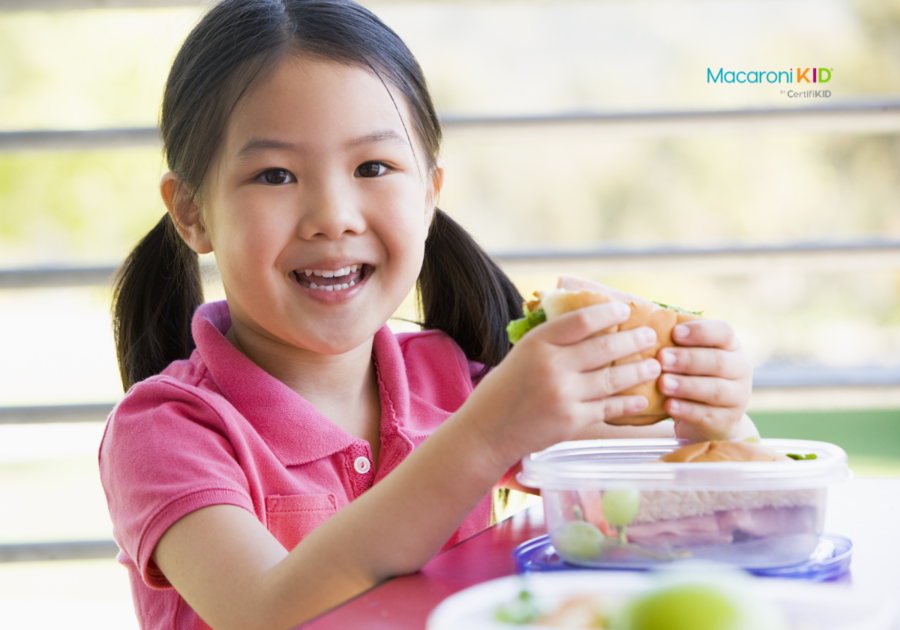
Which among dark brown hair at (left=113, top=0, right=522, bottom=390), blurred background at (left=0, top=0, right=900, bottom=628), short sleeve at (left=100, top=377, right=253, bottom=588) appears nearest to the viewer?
short sleeve at (left=100, top=377, right=253, bottom=588)

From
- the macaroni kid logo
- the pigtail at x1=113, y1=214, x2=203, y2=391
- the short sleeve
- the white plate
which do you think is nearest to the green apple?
the white plate

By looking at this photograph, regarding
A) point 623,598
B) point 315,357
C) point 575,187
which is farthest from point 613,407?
point 575,187

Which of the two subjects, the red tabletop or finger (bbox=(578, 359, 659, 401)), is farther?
finger (bbox=(578, 359, 659, 401))

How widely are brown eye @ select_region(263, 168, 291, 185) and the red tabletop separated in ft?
1.84

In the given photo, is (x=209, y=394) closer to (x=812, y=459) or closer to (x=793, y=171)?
(x=812, y=459)

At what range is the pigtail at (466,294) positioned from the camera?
1602 mm

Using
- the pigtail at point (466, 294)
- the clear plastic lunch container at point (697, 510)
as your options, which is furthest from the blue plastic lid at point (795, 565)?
the pigtail at point (466, 294)

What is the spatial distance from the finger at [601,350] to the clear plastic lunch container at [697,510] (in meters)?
0.10

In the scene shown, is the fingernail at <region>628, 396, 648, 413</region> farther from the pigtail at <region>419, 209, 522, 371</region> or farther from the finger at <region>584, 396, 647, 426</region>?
the pigtail at <region>419, 209, 522, 371</region>

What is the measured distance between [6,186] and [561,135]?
7.29 meters

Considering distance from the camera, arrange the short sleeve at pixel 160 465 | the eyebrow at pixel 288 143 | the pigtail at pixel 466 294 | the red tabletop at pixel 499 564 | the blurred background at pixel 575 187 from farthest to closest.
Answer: the blurred background at pixel 575 187, the pigtail at pixel 466 294, the eyebrow at pixel 288 143, the short sleeve at pixel 160 465, the red tabletop at pixel 499 564

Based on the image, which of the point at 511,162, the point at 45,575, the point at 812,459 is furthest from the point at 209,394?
the point at 511,162

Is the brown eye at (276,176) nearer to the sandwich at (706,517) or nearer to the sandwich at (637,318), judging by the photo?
the sandwich at (637,318)

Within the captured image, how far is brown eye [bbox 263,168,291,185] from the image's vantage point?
4.00 feet
